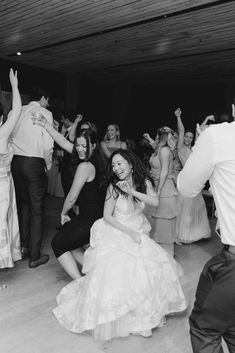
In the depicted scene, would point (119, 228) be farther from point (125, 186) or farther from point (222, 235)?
point (222, 235)

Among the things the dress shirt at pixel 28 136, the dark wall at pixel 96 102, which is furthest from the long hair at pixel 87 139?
the dark wall at pixel 96 102

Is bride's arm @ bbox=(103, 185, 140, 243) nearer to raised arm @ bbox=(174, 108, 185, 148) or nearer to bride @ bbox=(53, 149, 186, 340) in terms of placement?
bride @ bbox=(53, 149, 186, 340)

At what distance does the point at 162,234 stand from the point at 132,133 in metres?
8.28

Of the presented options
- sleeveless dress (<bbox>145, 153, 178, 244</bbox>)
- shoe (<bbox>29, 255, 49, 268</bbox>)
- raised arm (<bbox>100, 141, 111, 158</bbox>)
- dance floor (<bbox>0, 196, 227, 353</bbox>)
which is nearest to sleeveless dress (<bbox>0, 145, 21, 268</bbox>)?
dance floor (<bbox>0, 196, 227, 353</bbox>)

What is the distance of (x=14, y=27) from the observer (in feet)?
16.7

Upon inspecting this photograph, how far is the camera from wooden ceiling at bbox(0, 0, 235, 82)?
4.09 m

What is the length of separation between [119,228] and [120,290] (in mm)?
506

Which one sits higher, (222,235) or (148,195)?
(222,235)

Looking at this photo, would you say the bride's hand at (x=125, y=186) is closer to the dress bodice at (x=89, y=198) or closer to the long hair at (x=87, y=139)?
the dress bodice at (x=89, y=198)

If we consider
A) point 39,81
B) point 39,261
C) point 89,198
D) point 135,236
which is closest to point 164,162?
point 89,198

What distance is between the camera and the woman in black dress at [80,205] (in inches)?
118

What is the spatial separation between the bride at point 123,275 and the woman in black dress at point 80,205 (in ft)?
0.75

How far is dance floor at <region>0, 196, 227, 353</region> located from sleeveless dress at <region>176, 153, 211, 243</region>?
0.95 meters

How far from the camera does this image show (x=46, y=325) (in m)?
2.54
